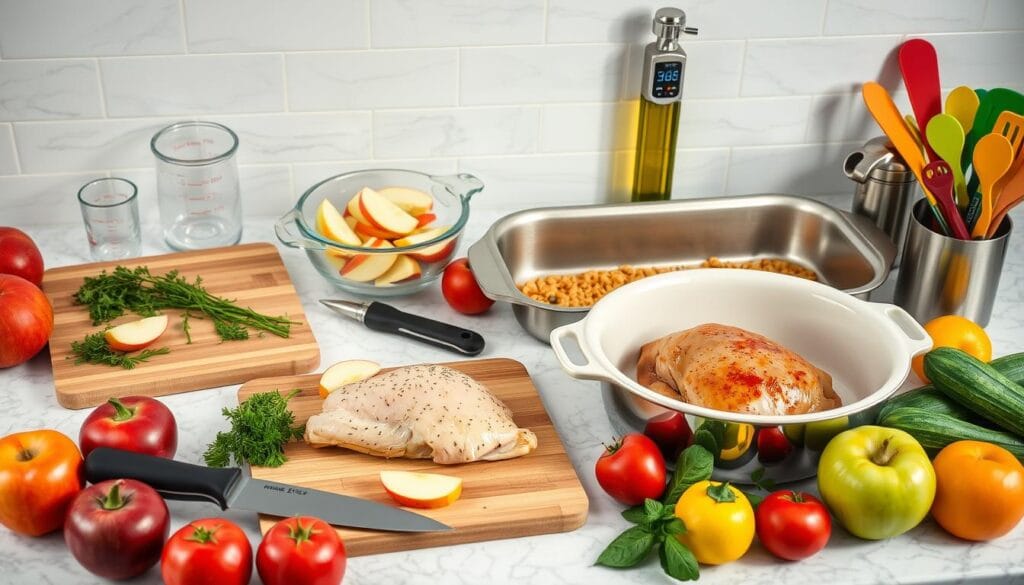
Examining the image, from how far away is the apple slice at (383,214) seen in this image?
A: 5.80 ft

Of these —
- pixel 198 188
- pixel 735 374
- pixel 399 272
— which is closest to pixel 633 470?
pixel 735 374

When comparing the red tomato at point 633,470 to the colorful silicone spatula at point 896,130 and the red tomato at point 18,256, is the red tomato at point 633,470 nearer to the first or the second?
the colorful silicone spatula at point 896,130

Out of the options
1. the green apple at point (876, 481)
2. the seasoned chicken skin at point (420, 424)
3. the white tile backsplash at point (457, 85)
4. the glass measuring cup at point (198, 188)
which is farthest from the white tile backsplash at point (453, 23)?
the green apple at point (876, 481)

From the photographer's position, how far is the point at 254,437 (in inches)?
53.8

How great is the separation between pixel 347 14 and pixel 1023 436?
118cm

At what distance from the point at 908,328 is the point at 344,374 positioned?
752 mm

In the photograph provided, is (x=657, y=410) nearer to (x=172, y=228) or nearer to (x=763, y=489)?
(x=763, y=489)

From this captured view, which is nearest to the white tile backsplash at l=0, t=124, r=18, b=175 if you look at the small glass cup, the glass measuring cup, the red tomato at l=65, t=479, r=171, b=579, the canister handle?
the small glass cup

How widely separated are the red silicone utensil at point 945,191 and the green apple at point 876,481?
1.58 feet

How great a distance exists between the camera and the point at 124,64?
1.78 metres

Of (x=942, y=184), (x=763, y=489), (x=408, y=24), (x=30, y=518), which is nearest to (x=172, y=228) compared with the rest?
(x=408, y=24)

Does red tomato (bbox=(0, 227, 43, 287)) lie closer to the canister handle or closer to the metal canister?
the canister handle

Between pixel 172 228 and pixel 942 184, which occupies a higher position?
pixel 942 184

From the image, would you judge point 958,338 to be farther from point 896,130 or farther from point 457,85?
point 457,85
